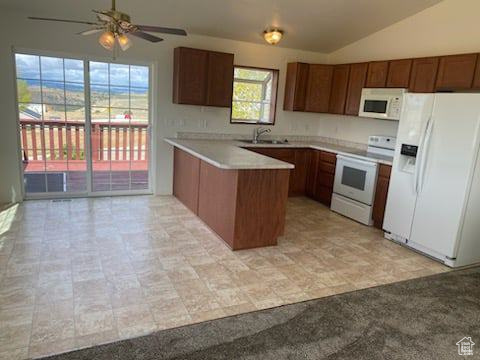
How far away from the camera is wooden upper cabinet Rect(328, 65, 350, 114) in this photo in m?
5.51

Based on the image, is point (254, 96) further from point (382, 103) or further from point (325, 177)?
point (382, 103)

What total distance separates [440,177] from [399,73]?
66.3 inches

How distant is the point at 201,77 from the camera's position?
16.6 ft

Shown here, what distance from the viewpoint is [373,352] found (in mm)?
2268

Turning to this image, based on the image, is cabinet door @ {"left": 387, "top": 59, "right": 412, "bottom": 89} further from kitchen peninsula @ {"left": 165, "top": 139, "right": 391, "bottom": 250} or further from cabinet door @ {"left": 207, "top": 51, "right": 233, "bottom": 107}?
cabinet door @ {"left": 207, "top": 51, "right": 233, "bottom": 107}

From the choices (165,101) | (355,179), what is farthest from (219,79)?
(355,179)

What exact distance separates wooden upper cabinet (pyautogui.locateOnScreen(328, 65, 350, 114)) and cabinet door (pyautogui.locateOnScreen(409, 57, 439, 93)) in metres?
1.16

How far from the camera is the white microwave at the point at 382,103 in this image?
4.61m

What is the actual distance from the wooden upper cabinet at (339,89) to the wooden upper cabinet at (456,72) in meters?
1.53

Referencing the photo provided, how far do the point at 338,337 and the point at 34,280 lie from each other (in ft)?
7.84

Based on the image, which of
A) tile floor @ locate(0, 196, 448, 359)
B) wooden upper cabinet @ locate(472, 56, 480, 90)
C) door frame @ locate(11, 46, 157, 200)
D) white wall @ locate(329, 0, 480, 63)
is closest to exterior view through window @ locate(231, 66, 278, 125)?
door frame @ locate(11, 46, 157, 200)

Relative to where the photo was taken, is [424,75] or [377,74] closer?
[424,75]

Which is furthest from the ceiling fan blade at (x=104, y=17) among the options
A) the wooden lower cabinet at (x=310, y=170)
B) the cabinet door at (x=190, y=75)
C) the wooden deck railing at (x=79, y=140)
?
the wooden lower cabinet at (x=310, y=170)

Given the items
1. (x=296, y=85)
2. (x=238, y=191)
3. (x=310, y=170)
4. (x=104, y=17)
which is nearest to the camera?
(x=104, y=17)
